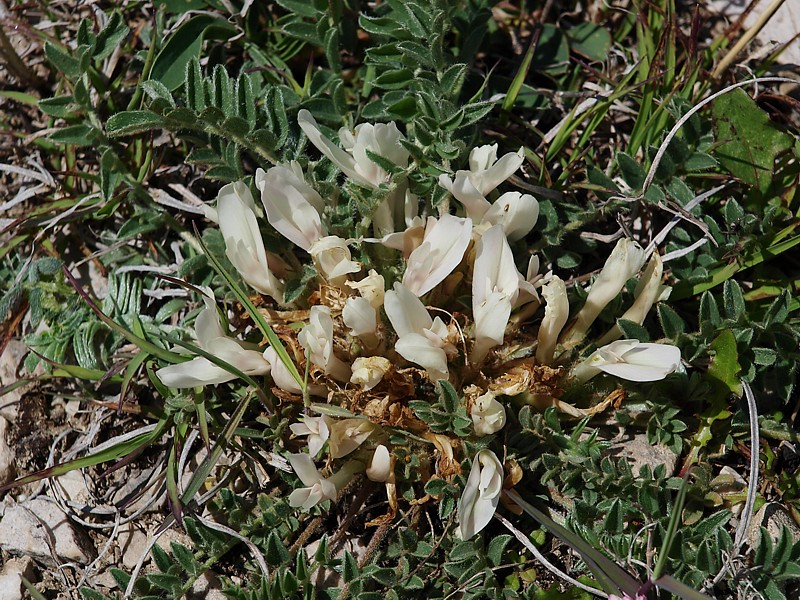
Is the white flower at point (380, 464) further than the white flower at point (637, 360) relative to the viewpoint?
Yes

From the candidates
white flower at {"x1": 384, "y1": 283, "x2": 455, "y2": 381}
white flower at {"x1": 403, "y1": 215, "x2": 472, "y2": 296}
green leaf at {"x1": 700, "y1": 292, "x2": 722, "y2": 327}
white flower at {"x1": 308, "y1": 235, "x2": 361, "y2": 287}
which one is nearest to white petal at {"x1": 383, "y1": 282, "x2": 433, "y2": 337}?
white flower at {"x1": 384, "y1": 283, "x2": 455, "y2": 381}

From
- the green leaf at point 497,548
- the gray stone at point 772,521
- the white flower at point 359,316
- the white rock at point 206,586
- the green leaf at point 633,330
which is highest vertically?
the green leaf at point 633,330

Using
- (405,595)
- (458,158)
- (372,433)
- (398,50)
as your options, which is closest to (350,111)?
(398,50)

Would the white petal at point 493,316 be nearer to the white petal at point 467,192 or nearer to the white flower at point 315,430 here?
the white petal at point 467,192

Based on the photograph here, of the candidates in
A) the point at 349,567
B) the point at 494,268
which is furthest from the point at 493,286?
the point at 349,567

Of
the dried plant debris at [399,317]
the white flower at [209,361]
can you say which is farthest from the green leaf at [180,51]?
the white flower at [209,361]

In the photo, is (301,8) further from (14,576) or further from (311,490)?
(14,576)

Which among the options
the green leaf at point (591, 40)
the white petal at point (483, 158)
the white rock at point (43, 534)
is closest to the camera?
the white petal at point (483, 158)
